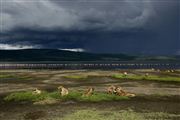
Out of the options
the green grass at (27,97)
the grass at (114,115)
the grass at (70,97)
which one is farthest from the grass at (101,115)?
the green grass at (27,97)

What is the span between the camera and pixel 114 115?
3481cm

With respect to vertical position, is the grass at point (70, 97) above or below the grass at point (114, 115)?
above

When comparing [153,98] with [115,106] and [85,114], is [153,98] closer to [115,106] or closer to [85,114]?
[115,106]

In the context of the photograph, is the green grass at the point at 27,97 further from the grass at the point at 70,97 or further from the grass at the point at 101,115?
the grass at the point at 101,115

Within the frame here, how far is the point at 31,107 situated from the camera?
135 ft

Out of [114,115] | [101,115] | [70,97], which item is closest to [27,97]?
[70,97]

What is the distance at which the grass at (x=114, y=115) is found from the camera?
3341 cm

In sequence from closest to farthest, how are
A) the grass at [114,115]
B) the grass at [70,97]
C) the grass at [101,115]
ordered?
the grass at [101,115]
the grass at [114,115]
the grass at [70,97]

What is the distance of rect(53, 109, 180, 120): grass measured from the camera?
33.4m

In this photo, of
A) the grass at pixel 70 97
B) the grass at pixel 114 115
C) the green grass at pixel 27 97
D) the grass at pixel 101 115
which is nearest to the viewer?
the grass at pixel 101 115

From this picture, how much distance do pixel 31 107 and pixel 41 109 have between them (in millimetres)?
2490

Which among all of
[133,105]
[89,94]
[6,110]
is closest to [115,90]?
[89,94]

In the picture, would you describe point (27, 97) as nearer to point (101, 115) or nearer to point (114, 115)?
point (101, 115)

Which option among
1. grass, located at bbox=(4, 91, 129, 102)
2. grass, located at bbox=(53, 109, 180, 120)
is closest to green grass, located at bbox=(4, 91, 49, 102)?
grass, located at bbox=(4, 91, 129, 102)
